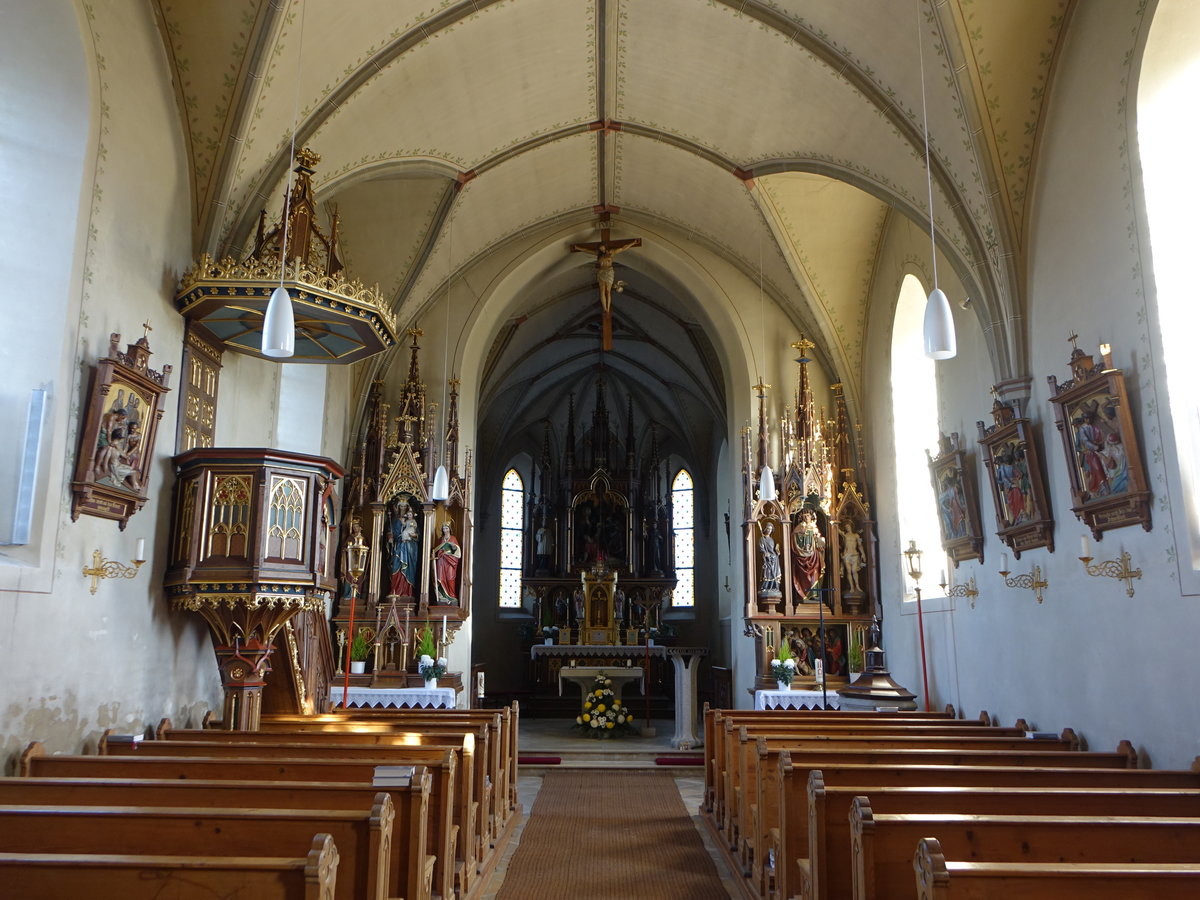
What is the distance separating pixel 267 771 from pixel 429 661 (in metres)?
8.15

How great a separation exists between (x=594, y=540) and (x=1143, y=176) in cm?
1856

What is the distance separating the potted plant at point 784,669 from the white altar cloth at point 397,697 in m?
4.83

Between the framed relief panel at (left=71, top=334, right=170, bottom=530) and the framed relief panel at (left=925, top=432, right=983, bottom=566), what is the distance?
8.57 m

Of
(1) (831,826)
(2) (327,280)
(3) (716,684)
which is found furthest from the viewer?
(3) (716,684)

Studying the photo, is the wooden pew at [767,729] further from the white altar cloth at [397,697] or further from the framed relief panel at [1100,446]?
the white altar cloth at [397,697]

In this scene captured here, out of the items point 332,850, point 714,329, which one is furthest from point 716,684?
point 332,850

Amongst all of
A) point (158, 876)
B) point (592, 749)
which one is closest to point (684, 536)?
point (592, 749)

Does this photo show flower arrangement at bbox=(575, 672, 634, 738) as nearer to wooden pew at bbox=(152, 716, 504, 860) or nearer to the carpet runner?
the carpet runner

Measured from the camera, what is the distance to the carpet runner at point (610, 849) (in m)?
7.32

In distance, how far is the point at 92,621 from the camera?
310 inches

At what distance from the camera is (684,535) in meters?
26.7

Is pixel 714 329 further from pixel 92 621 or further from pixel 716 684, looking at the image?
pixel 92 621

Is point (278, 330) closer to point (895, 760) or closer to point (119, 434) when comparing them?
point (119, 434)

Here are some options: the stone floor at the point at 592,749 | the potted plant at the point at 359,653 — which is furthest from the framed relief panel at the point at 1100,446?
the potted plant at the point at 359,653
